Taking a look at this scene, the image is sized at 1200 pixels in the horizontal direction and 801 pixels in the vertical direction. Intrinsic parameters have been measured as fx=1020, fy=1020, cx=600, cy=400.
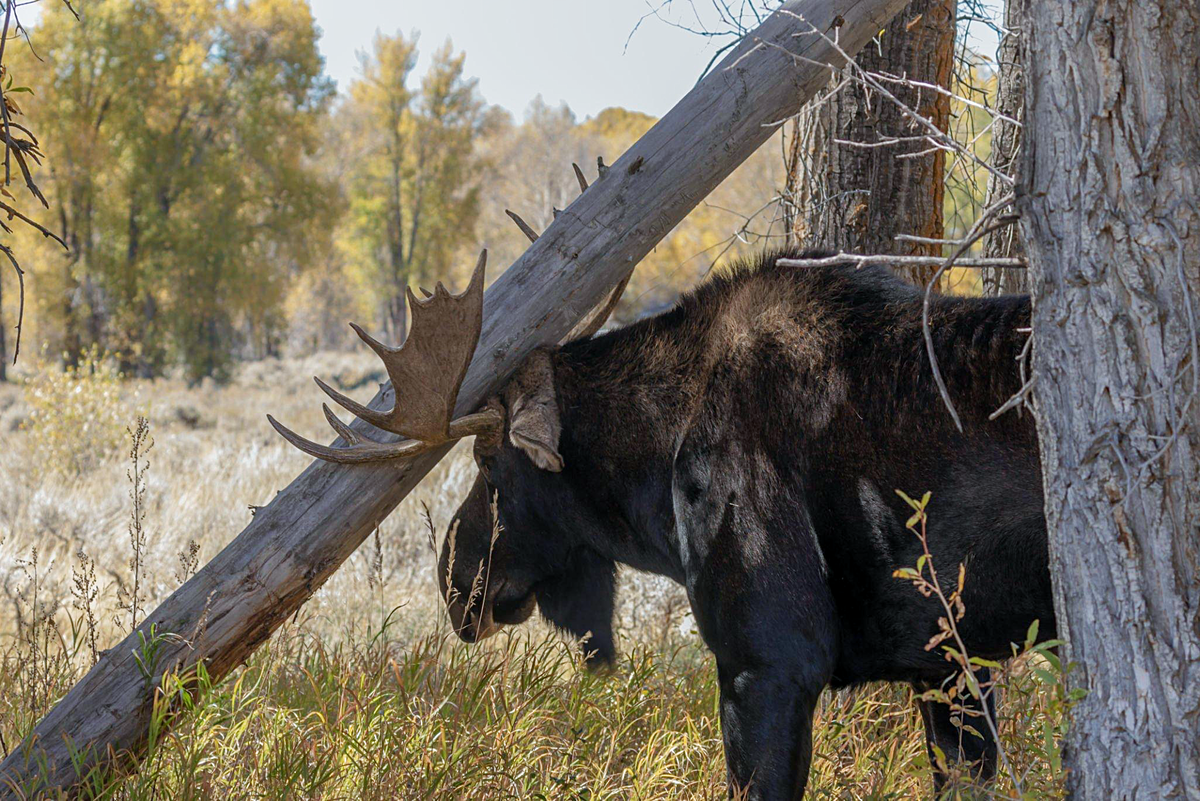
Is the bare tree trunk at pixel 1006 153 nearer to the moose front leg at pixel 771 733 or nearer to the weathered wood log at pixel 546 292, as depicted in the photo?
the weathered wood log at pixel 546 292

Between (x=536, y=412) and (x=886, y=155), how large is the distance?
212 centimetres

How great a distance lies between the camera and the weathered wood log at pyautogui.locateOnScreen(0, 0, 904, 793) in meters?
3.50

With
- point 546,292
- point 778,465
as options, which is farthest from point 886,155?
point 778,465

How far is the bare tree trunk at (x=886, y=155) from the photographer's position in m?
4.53

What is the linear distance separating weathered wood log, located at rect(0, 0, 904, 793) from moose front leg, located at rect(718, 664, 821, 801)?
4.84ft

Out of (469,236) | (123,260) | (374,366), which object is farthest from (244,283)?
(469,236)

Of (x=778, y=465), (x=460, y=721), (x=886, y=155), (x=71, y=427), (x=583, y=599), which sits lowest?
(x=460, y=721)

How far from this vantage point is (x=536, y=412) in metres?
3.61

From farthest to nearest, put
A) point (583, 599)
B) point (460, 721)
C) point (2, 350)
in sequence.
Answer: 1. point (2, 350)
2. point (583, 599)
3. point (460, 721)

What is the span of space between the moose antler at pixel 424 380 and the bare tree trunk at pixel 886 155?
1.90 metres

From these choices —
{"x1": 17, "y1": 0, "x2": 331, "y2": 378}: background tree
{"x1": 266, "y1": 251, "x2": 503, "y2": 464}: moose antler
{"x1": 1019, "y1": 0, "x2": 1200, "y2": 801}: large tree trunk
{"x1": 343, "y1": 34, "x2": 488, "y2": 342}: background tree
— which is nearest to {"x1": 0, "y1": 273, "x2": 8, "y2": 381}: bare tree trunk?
A: {"x1": 17, "y1": 0, "x2": 331, "y2": 378}: background tree

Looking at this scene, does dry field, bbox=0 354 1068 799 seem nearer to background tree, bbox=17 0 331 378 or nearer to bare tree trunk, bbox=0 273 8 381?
background tree, bbox=17 0 331 378

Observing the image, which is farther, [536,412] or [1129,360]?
[536,412]

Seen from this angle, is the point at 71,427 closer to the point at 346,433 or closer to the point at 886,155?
the point at 346,433
